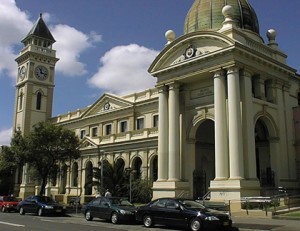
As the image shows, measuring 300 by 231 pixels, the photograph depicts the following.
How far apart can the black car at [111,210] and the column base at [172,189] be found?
8380mm

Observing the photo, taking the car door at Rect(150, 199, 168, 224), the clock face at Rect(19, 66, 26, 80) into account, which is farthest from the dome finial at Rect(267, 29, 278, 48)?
the clock face at Rect(19, 66, 26, 80)

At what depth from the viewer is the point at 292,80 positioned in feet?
110

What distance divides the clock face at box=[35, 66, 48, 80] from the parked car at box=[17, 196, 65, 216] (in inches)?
1463

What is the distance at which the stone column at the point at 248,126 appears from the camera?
27391mm

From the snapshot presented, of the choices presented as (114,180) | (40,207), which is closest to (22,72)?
(114,180)

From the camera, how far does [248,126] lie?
91.4ft

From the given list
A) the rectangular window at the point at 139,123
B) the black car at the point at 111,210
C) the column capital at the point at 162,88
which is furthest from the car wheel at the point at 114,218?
the rectangular window at the point at 139,123

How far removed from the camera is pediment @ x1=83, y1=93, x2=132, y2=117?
160 feet

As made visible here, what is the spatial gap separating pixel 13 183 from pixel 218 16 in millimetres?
41906

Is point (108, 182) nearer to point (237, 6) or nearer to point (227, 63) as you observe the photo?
point (227, 63)

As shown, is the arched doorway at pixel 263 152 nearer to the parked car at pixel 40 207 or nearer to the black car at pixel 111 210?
the black car at pixel 111 210

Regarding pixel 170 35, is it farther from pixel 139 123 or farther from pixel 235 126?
pixel 139 123

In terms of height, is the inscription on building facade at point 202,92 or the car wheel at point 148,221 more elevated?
the inscription on building facade at point 202,92

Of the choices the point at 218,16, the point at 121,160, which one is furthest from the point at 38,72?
the point at 218,16
